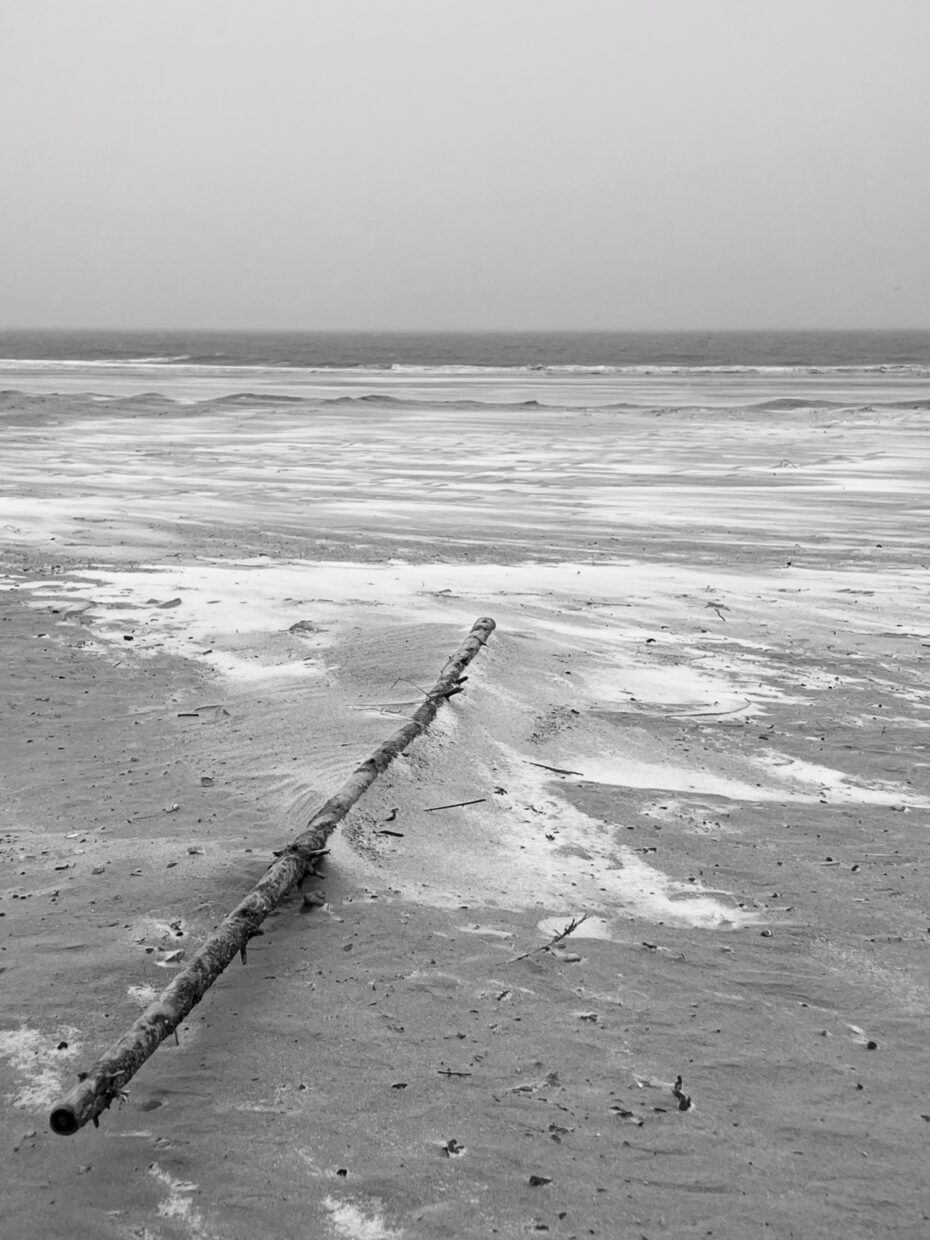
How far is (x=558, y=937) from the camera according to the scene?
3402 millimetres

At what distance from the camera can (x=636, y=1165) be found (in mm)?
2449

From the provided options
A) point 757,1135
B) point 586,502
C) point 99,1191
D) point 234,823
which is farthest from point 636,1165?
point 586,502

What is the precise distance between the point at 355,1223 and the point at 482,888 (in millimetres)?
1489

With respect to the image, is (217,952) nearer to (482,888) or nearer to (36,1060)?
(36,1060)

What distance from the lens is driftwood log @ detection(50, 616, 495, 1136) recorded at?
2.38m

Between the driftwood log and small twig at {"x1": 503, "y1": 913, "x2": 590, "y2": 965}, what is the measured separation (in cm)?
77

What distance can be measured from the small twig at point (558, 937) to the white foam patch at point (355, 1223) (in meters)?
1.02

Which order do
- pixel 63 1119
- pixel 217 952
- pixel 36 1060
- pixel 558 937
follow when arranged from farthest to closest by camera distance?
pixel 558 937, pixel 217 952, pixel 36 1060, pixel 63 1119

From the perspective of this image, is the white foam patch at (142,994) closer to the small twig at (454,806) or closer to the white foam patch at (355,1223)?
the white foam patch at (355,1223)

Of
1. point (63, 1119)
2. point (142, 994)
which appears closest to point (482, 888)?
point (142, 994)

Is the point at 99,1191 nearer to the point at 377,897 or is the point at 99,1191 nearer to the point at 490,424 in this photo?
the point at 377,897

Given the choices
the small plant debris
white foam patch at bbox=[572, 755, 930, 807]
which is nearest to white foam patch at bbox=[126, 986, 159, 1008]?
the small plant debris

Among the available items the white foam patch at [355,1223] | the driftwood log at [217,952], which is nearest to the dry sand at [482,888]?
the white foam patch at [355,1223]

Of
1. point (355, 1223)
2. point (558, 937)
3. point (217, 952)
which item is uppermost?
point (217, 952)
